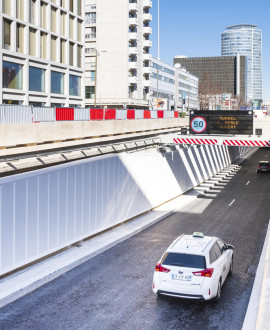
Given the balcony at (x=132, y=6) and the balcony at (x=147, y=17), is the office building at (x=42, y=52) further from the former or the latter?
the balcony at (x=147, y=17)

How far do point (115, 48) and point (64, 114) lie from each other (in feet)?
245

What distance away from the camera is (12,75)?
46.5 metres

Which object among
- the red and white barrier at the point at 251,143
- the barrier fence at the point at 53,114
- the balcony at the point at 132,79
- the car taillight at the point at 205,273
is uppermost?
the balcony at the point at 132,79

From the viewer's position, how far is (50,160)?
2292cm

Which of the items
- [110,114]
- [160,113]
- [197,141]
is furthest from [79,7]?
[197,141]

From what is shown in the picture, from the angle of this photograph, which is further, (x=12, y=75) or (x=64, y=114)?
(x=12, y=75)

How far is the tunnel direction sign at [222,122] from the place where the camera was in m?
32.8

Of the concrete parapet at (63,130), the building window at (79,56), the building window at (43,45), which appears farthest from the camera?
the building window at (79,56)

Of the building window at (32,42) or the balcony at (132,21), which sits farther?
the balcony at (132,21)

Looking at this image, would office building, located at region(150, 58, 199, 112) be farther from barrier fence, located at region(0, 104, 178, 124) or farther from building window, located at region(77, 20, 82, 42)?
barrier fence, located at region(0, 104, 178, 124)

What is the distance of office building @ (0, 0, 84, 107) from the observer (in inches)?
1804

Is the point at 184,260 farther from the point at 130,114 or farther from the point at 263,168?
the point at 263,168

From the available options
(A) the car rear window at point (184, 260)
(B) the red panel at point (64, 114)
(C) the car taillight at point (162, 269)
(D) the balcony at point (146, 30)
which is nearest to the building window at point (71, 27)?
(B) the red panel at point (64, 114)

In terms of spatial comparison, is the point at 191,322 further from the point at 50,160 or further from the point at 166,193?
the point at 166,193
